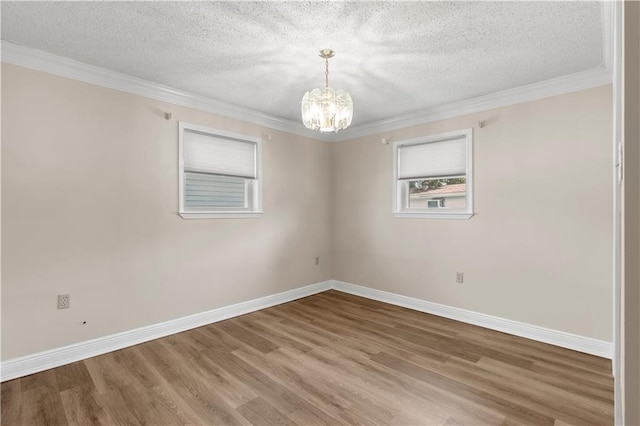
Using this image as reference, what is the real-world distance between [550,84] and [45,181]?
467 cm

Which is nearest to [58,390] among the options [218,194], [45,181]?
[45,181]

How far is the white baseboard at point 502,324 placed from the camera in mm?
2887

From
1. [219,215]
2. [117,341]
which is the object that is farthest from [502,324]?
[117,341]

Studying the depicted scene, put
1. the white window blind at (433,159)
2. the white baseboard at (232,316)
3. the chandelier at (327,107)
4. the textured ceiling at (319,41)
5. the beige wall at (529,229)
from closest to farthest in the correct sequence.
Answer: the textured ceiling at (319,41), the chandelier at (327,107), the white baseboard at (232,316), the beige wall at (529,229), the white window blind at (433,159)

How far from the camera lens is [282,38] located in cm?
232

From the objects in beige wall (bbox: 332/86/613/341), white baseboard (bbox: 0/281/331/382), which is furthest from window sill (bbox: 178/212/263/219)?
beige wall (bbox: 332/86/613/341)

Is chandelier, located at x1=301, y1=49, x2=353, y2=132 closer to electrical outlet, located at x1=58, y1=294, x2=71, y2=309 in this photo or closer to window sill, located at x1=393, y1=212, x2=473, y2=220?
window sill, located at x1=393, y1=212, x2=473, y2=220

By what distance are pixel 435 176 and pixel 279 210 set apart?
84.3 inches

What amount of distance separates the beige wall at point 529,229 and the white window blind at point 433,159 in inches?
6.7

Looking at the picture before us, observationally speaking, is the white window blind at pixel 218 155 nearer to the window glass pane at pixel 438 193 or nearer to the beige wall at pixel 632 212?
the window glass pane at pixel 438 193

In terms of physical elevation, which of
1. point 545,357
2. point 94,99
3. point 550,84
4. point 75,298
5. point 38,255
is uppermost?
point 550,84

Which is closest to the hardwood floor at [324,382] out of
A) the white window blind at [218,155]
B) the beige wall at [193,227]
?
the beige wall at [193,227]

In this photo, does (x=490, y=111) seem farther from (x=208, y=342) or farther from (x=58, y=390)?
(x=58, y=390)

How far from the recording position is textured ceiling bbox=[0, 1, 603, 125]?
2.00 meters
